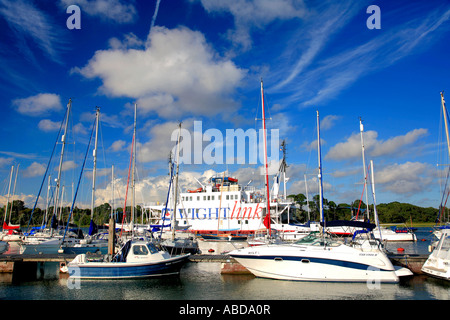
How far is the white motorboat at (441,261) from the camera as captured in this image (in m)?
15.4

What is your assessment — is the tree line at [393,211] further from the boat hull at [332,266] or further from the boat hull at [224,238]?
the boat hull at [332,266]

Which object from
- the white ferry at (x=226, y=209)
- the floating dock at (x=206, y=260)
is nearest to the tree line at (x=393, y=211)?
the white ferry at (x=226, y=209)

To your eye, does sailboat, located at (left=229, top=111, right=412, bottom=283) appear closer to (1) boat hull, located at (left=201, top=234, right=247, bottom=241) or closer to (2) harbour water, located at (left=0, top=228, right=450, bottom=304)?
(2) harbour water, located at (left=0, top=228, right=450, bottom=304)

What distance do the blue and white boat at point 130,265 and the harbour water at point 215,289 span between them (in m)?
0.39

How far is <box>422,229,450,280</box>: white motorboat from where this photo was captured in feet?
50.5

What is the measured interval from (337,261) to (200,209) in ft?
125

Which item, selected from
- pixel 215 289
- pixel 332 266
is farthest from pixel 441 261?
pixel 215 289

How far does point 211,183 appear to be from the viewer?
53156 millimetres

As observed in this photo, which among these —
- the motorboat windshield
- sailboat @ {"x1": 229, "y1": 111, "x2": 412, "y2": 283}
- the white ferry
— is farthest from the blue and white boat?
the white ferry

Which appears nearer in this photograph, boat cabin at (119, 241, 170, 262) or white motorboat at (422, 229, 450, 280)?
white motorboat at (422, 229, 450, 280)

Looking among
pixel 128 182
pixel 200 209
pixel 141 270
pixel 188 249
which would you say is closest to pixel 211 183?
pixel 200 209

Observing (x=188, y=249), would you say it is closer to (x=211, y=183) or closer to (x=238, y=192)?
(x=238, y=192)

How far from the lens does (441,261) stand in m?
15.7

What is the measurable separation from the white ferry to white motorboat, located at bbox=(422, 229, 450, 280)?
92.1 feet
